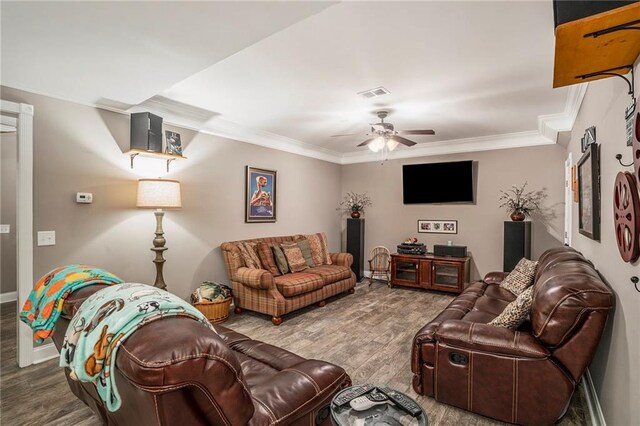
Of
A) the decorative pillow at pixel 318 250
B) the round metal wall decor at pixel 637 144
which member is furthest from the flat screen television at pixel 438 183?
the round metal wall decor at pixel 637 144

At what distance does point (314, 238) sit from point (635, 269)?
430cm

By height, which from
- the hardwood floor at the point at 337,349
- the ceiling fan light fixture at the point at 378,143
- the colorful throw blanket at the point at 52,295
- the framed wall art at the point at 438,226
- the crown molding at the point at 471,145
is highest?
the crown molding at the point at 471,145

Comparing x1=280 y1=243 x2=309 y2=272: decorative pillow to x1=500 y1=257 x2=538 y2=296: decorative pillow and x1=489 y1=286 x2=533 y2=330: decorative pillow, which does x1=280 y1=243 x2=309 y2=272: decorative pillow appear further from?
x1=489 y1=286 x2=533 y2=330: decorative pillow

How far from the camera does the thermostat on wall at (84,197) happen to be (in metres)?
3.10

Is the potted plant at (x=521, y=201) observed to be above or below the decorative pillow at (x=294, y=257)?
above

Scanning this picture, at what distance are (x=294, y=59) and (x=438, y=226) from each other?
4211 millimetres

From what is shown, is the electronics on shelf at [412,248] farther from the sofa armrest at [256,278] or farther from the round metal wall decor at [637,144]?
the round metal wall decor at [637,144]

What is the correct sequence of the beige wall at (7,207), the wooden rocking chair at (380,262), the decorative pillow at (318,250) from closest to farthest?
the beige wall at (7,207)
the decorative pillow at (318,250)
the wooden rocking chair at (380,262)

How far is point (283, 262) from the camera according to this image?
15.2ft

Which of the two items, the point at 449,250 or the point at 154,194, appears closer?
the point at 154,194

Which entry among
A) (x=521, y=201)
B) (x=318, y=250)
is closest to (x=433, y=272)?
(x=521, y=201)

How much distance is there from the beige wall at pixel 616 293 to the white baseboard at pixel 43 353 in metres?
4.16

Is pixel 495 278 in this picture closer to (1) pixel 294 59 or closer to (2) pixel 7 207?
(1) pixel 294 59

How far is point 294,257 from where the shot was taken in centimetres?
479
